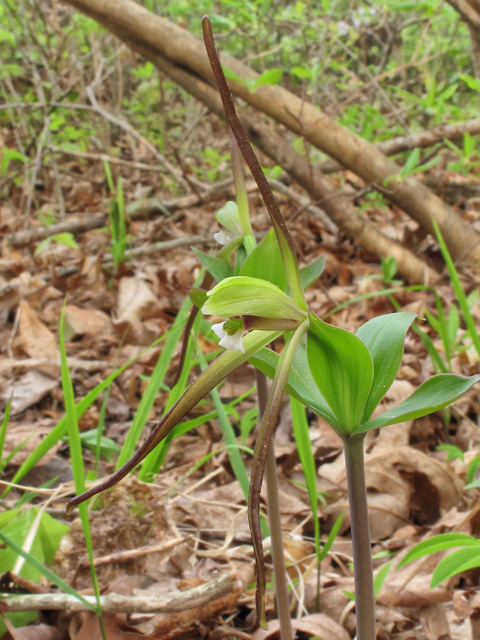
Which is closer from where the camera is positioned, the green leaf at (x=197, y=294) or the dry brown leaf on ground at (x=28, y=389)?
the green leaf at (x=197, y=294)

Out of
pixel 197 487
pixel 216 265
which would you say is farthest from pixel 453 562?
pixel 197 487

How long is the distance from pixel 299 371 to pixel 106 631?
0.65 m

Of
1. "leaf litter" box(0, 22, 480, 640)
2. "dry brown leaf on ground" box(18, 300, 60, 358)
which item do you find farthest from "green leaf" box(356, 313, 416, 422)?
"dry brown leaf on ground" box(18, 300, 60, 358)

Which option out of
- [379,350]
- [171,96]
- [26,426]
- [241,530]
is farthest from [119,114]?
[379,350]

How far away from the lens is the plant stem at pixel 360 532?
2.03ft

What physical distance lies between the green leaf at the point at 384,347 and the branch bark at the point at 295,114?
6.50 ft

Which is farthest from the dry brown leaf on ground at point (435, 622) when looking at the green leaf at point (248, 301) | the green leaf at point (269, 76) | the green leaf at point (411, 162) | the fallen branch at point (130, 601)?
the green leaf at point (269, 76)

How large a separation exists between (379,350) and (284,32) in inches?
194

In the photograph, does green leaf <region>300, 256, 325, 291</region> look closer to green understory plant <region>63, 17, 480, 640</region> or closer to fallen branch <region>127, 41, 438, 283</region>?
green understory plant <region>63, 17, 480, 640</region>

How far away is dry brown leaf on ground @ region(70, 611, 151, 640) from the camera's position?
3.13 ft

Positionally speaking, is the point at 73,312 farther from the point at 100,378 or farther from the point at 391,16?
the point at 391,16

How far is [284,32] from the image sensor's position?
480cm

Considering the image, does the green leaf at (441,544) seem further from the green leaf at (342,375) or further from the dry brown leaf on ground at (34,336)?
the dry brown leaf on ground at (34,336)

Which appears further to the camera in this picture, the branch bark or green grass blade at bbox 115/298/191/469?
the branch bark
